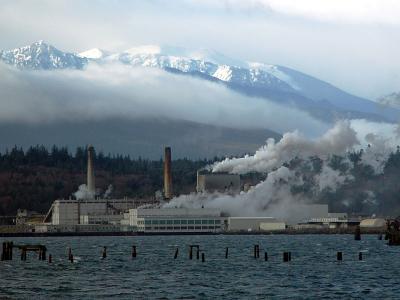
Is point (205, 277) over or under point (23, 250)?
under

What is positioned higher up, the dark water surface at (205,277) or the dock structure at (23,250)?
the dock structure at (23,250)

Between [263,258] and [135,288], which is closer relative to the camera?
[135,288]

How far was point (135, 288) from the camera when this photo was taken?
114 metres

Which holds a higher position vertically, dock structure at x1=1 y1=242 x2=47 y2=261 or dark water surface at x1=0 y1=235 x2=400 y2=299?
dock structure at x1=1 y1=242 x2=47 y2=261

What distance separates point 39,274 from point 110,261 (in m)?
29.3

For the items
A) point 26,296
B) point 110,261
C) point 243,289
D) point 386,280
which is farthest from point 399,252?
point 26,296

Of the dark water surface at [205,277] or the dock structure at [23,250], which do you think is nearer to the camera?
the dark water surface at [205,277]

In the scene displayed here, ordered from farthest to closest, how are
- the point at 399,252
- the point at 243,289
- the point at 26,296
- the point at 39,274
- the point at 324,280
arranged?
1. the point at 399,252
2. the point at 39,274
3. the point at 324,280
4. the point at 243,289
5. the point at 26,296

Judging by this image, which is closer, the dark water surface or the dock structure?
the dark water surface

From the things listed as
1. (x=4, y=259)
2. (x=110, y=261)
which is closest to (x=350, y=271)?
(x=110, y=261)

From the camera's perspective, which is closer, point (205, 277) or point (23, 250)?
point (205, 277)

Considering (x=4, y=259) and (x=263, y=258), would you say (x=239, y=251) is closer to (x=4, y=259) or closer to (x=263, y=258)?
(x=263, y=258)

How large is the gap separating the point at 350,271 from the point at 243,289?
26.5m

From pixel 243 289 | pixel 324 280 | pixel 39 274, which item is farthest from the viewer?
pixel 39 274
